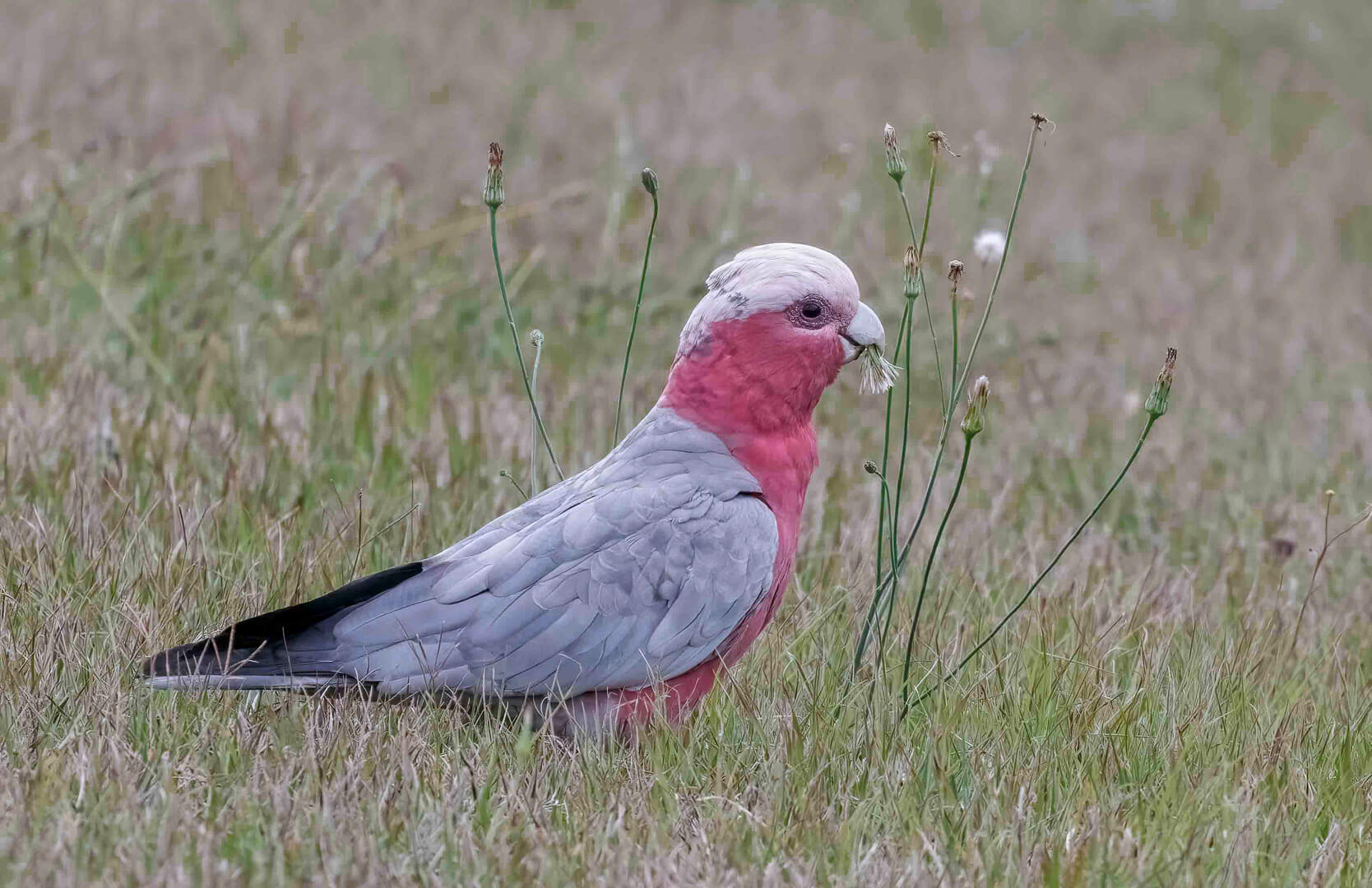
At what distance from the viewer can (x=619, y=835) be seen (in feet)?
8.80

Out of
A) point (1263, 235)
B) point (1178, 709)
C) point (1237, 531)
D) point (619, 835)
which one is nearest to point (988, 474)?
point (1237, 531)

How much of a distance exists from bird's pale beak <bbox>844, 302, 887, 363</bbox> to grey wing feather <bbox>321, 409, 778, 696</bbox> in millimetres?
343

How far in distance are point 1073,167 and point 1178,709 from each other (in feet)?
25.0

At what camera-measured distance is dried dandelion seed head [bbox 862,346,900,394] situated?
340 centimetres

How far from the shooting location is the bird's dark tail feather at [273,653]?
9.69ft

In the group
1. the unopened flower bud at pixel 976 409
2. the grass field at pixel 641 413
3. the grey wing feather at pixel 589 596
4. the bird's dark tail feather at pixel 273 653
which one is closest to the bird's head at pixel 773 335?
the grey wing feather at pixel 589 596

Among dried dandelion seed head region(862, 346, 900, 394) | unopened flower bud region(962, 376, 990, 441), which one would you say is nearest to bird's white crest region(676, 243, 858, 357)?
dried dandelion seed head region(862, 346, 900, 394)

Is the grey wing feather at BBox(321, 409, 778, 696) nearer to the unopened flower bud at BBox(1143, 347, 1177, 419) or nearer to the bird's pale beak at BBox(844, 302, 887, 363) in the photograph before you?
the bird's pale beak at BBox(844, 302, 887, 363)

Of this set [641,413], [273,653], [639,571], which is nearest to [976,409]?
[639,571]

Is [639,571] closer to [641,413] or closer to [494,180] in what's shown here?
[494,180]

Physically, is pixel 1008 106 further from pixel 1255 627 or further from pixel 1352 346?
pixel 1255 627

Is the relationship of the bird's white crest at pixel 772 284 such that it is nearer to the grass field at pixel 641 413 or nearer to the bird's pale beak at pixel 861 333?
the bird's pale beak at pixel 861 333

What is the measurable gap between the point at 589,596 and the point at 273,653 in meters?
0.60

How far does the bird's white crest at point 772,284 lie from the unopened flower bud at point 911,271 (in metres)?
0.19
